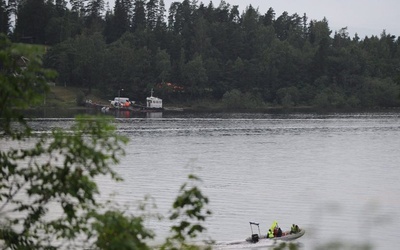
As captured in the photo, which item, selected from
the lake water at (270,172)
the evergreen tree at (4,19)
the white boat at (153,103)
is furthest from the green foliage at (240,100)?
the evergreen tree at (4,19)

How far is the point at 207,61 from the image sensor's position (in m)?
163

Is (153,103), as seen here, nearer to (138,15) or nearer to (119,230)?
(138,15)

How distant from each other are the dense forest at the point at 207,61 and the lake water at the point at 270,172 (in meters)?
36.3

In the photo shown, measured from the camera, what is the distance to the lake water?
4091cm

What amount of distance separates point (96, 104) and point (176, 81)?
22.7m

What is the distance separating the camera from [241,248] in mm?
35156

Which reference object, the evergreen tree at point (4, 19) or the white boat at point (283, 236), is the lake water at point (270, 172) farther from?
the evergreen tree at point (4, 19)

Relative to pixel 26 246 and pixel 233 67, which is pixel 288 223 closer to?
pixel 26 246

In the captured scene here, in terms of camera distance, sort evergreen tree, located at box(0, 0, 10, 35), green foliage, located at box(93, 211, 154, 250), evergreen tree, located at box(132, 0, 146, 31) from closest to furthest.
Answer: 1. green foliage, located at box(93, 211, 154, 250)
2. evergreen tree, located at box(0, 0, 10, 35)
3. evergreen tree, located at box(132, 0, 146, 31)

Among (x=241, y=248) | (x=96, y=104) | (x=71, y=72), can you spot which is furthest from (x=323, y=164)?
(x=71, y=72)

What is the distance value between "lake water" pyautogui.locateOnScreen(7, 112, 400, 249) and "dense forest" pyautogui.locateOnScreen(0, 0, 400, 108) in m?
36.3

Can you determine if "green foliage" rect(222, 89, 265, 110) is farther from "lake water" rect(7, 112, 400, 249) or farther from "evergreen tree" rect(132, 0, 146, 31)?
"evergreen tree" rect(132, 0, 146, 31)

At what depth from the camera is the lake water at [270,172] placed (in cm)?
4091

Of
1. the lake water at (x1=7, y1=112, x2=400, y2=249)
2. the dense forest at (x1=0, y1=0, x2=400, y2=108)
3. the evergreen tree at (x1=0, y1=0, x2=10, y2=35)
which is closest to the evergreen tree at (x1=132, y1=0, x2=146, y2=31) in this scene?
the dense forest at (x1=0, y1=0, x2=400, y2=108)
